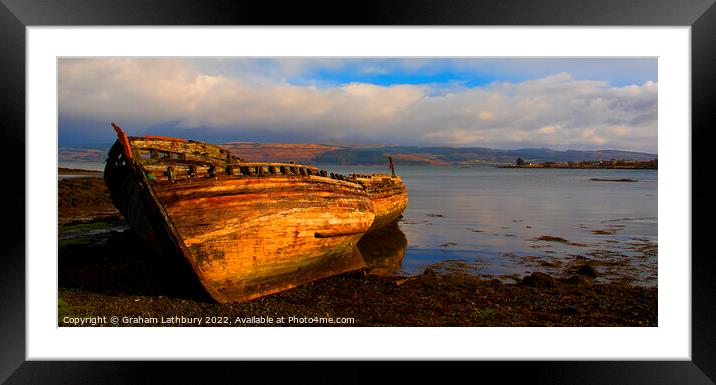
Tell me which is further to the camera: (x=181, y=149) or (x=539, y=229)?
(x=539, y=229)

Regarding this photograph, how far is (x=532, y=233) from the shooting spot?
55.2 ft

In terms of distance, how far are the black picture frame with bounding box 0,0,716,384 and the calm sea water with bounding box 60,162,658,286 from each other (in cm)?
236

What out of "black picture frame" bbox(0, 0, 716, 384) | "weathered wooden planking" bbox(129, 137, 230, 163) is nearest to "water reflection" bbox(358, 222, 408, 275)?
"weathered wooden planking" bbox(129, 137, 230, 163)

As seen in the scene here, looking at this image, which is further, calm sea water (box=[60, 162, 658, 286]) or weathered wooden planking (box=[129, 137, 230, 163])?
calm sea water (box=[60, 162, 658, 286])

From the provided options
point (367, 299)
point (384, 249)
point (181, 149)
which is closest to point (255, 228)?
point (181, 149)

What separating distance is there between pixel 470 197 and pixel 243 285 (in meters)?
21.2

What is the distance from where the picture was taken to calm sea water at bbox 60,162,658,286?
40.5 feet

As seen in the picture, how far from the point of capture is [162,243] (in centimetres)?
787

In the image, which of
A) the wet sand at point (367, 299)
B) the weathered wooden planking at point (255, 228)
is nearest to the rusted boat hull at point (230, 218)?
the weathered wooden planking at point (255, 228)

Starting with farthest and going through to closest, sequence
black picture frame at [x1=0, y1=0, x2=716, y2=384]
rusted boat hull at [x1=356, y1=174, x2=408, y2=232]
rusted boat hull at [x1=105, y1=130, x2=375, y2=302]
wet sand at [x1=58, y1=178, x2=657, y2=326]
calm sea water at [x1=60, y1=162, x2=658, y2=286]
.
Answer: rusted boat hull at [x1=356, y1=174, x2=408, y2=232], calm sea water at [x1=60, y1=162, x2=658, y2=286], wet sand at [x1=58, y1=178, x2=657, y2=326], rusted boat hull at [x1=105, y1=130, x2=375, y2=302], black picture frame at [x1=0, y1=0, x2=716, y2=384]

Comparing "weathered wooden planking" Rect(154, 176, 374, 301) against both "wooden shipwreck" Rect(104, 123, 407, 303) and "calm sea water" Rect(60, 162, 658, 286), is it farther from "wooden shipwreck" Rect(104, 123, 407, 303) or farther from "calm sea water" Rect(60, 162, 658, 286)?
"calm sea water" Rect(60, 162, 658, 286)
